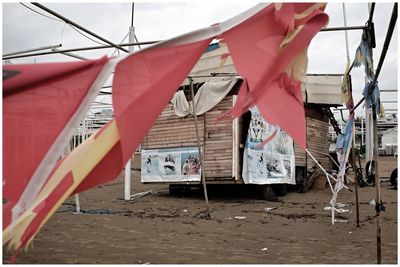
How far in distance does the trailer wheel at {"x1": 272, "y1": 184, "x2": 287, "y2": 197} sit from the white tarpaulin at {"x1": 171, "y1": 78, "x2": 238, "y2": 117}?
3.21 meters

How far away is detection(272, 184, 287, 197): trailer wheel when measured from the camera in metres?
12.8

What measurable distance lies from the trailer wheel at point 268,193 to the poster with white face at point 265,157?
0.63 feet

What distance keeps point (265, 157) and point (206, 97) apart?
2287mm

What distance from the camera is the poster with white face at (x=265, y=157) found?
448 inches

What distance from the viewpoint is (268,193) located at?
12.0 meters

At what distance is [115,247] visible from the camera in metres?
5.96

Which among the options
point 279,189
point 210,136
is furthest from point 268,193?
point 210,136

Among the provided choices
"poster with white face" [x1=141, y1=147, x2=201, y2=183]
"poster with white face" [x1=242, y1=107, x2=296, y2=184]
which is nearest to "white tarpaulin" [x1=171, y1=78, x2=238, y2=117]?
"poster with white face" [x1=242, y1=107, x2=296, y2=184]

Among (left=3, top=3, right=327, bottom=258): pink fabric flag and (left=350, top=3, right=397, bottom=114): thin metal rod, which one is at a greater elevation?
(left=350, top=3, right=397, bottom=114): thin metal rod

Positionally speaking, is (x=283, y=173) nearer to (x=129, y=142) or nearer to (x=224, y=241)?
(x=224, y=241)

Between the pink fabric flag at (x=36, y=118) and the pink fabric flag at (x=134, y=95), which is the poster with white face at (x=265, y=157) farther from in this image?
the pink fabric flag at (x=36, y=118)

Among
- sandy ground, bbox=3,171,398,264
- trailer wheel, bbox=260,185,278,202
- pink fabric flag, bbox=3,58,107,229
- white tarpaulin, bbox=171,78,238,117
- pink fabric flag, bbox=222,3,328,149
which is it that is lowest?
sandy ground, bbox=3,171,398,264

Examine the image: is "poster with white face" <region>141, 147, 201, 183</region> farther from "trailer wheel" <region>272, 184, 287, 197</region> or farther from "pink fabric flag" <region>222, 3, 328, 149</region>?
"pink fabric flag" <region>222, 3, 328, 149</region>

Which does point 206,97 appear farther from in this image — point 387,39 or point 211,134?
point 387,39
